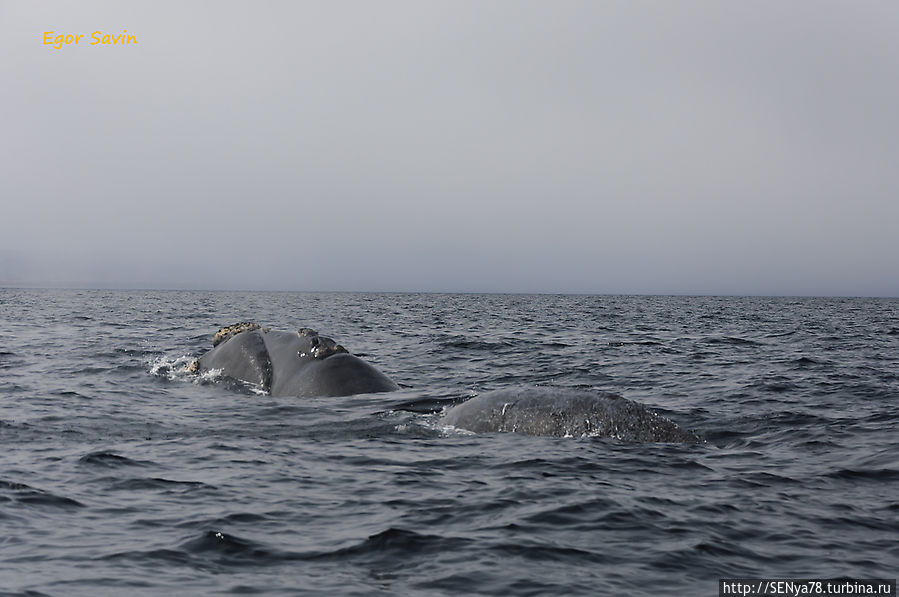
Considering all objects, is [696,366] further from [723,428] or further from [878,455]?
[878,455]

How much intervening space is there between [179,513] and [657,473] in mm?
5766

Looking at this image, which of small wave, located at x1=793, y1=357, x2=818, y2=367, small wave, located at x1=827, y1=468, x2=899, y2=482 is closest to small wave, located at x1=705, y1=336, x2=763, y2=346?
small wave, located at x1=793, y1=357, x2=818, y2=367

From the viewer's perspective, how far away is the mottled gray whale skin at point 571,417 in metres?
11.8

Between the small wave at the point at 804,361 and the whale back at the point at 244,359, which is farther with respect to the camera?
the small wave at the point at 804,361

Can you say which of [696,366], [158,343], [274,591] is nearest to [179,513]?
[274,591]

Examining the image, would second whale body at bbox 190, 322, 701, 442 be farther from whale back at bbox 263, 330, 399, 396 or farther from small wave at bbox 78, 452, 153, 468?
small wave at bbox 78, 452, 153, 468

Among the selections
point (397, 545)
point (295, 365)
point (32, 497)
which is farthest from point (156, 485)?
point (295, 365)

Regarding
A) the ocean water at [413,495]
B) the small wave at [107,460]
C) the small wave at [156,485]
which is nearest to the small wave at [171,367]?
the ocean water at [413,495]

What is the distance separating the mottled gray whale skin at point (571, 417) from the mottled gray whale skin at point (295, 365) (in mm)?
3019

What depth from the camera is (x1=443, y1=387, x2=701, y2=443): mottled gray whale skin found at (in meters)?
11.8

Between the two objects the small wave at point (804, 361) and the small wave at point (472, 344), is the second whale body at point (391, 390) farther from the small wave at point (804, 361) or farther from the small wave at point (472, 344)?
the small wave at point (804, 361)

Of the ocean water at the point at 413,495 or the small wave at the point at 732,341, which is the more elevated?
the small wave at the point at 732,341

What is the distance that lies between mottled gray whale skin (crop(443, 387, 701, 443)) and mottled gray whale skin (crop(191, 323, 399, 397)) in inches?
119

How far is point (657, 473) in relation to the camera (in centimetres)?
1008
